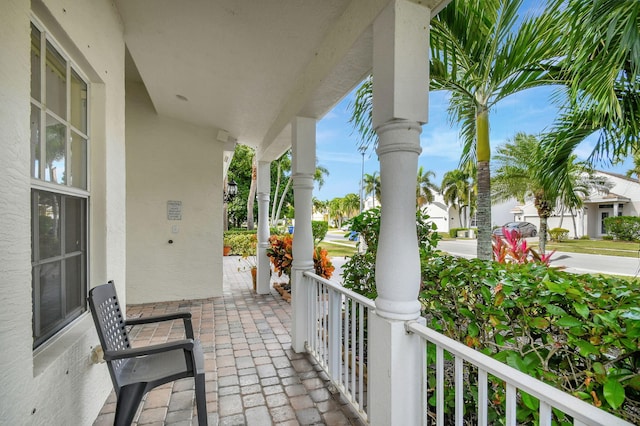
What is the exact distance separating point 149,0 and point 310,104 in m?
1.31

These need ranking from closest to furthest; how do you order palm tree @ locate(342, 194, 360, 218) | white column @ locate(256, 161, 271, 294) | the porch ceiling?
the porch ceiling
white column @ locate(256, 161, 271, 294)
palm tree @ locate(342, 194, 360, 218)

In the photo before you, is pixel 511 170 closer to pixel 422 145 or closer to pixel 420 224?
pixel 420 224

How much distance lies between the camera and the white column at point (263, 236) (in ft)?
17.6

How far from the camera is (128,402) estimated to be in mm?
1557

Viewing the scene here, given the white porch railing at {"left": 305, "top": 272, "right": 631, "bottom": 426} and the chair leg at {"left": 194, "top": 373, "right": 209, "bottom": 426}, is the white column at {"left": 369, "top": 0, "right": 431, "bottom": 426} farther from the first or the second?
the chair leg at {"left": 194, "top": 373, "right": 209, "bottom": 426}

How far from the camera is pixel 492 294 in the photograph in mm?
1531

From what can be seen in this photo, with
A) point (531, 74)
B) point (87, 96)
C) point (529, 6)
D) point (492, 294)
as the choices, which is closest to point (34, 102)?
point (87, 96)

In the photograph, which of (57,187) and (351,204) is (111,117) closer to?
(57,187)

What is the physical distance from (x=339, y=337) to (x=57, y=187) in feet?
6.48

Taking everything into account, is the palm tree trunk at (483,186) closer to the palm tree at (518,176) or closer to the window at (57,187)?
the window at (57,187)

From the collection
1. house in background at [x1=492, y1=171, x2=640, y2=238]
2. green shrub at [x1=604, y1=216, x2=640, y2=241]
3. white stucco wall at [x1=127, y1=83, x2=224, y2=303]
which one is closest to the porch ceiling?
white stucco wall at [x1=127, y1=83, x2=224, y2=303]

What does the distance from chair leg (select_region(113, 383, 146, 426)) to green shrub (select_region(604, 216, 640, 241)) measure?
20.6 metres

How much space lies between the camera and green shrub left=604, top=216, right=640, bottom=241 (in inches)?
603

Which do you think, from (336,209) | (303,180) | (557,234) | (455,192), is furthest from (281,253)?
(336,209)
